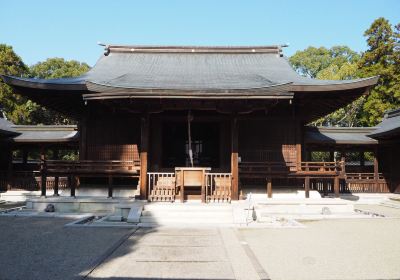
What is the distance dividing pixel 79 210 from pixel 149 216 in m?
3.19

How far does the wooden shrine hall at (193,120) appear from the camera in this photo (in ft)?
39.4

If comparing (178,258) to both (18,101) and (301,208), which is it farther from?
(18,101)

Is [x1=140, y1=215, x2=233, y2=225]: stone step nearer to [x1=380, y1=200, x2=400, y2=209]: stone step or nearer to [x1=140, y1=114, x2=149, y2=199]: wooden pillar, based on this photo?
[x1=140, y1=114, x2=149, y2=199]: wooden pillar

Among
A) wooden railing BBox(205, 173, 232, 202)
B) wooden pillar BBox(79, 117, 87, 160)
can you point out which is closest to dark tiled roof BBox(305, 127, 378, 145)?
wooden railing BBox(205, 173, 232, 202)

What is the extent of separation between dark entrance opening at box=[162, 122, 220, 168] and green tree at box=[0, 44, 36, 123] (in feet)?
73.6

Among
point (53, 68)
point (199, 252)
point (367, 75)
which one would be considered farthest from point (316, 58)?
point (199, 252)

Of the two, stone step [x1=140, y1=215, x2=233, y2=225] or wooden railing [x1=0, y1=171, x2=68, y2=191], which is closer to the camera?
stone step [x1=140, y1=215, x2=233, y2=225]

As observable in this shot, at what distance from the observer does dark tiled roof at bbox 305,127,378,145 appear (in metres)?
21.3

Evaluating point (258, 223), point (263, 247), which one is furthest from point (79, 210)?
point (263, 247)

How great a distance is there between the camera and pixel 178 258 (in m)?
6.29

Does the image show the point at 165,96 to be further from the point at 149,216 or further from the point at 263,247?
the point at 263,247

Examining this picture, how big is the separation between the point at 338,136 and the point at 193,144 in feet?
39.9

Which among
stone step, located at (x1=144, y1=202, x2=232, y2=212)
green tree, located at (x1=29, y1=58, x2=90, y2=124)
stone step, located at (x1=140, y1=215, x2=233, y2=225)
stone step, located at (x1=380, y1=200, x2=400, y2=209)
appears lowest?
stone step, located at (x1=380, y1=200, x2=400, y2=209)

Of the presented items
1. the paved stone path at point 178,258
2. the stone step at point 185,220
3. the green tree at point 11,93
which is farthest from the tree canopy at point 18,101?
the paved stone path at point 178,258
